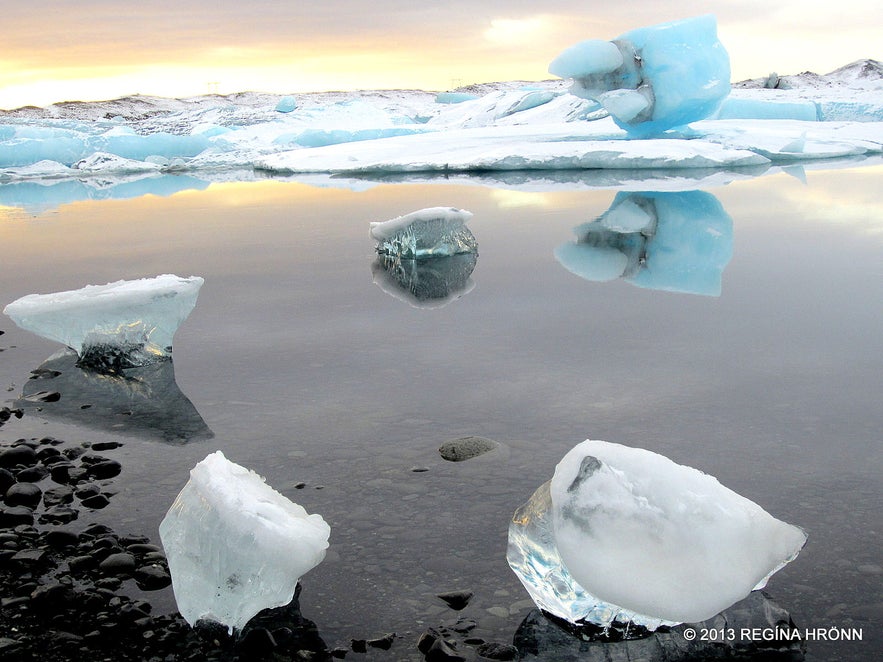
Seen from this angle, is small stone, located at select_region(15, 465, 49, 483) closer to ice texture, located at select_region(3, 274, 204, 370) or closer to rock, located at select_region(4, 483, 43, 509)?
rock, located at select_region(4, 483, 43, 509)

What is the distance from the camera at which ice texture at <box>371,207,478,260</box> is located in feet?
19.1

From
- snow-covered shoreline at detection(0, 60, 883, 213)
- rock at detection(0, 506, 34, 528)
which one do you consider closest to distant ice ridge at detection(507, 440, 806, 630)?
rock at detection(0, 506, 34, 528)

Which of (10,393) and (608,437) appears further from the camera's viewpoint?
(10,393)

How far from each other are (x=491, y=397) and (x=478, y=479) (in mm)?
717

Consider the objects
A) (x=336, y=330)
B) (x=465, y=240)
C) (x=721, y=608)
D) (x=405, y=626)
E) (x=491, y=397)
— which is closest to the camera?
(x=721, y=608)

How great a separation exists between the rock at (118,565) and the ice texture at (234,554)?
195mm

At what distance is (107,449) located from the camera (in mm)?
2639

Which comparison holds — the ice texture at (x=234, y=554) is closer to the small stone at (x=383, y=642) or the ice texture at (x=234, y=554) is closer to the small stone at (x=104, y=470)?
the small stone at (x=383, y=642)

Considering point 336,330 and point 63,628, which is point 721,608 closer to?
point 63,628

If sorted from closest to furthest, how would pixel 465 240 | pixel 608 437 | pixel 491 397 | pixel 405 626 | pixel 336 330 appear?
pixel 405 626 < pixel 608 437 < pixel 491 397 < pixel 336 330 < pixel 465 240

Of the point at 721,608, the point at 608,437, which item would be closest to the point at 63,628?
the point at 721,608

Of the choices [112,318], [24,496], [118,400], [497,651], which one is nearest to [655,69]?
[112,318]

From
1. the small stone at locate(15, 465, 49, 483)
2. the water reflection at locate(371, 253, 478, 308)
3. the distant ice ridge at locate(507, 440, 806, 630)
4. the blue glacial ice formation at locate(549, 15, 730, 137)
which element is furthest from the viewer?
the blue glacial ice formation at locate(549, 15, 730, 137)

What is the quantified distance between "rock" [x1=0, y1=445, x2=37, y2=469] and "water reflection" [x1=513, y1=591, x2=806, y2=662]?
1631 millimetres
